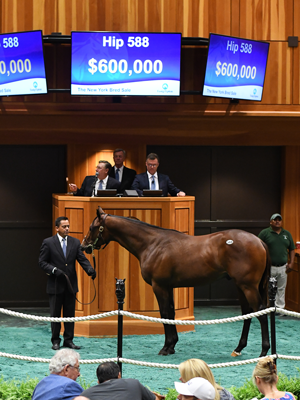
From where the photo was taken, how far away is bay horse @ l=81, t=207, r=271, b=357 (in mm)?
7281

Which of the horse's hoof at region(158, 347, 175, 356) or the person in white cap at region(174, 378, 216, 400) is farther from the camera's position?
the horse's hoof at region(158, 347, 175, 356)

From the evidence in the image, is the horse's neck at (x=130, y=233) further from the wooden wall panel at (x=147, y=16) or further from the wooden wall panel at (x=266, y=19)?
the wooden wall panel at (x=266, y=19)

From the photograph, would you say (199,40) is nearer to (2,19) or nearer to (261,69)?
(261,69)

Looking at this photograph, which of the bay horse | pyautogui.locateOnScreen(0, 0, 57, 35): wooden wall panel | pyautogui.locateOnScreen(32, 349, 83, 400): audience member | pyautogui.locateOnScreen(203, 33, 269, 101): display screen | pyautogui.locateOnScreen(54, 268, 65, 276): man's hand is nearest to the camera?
pyautogui.locateOnScreen(32, 349, 83, 400): audience member

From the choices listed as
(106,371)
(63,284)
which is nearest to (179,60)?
(63,284)

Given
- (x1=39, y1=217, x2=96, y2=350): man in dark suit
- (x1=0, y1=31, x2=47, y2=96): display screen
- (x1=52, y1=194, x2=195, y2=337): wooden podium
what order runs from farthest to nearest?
(x1=0, y1=31, x2=47, y2=96): display screen → (x1=52, y1=194, x2=195, y2=337): wooden podium → (x1=39, y1=217, x2=96, y2=350): man in dark suit

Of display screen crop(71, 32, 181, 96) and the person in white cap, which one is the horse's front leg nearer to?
display screen crop(71, 32, 181, 96)

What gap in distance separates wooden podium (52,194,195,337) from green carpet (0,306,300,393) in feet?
0.74

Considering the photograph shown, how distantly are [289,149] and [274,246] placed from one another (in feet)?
6.37

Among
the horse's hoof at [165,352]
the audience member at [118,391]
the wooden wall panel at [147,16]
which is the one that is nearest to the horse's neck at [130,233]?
the horse's hoof at [165,352]

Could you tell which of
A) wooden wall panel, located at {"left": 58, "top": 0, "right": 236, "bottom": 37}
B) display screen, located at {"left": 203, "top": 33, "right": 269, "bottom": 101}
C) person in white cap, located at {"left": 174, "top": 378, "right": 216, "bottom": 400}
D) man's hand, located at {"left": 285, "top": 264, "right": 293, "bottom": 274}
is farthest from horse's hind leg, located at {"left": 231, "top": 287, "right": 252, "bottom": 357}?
wooden wall panel, located at {"left": 58, "top": 0, "right": 236, "bottom": 37}

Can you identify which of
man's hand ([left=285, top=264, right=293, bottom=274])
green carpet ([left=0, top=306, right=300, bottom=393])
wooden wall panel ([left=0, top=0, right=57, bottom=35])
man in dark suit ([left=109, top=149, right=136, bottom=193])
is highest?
wooden wall panel ([left=0, top=0, right=57, bottom=35])

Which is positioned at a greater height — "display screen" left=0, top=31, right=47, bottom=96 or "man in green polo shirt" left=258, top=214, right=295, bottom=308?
"display screen" left=0, top=31, right=47, bottom=96

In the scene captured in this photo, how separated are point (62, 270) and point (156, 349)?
1606 millimetres
